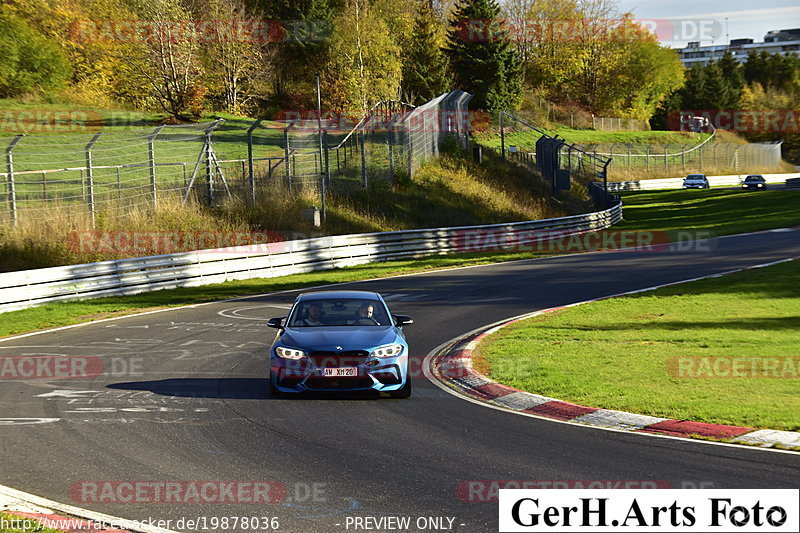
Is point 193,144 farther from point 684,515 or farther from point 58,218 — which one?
point 684,515

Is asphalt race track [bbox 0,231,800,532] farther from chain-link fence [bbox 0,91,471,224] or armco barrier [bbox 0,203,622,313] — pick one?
chain-link fence [bbox 0,91,471,224]

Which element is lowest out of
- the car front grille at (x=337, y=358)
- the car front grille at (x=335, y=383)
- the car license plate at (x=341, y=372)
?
the car front grille at (x=335, y=383)

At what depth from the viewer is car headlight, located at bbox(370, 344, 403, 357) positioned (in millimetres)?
11039

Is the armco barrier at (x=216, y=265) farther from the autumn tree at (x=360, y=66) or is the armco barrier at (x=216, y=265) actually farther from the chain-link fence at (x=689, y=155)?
the chain-link fence at (x=689, y=155)

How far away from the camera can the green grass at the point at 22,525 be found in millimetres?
6055

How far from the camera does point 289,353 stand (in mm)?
11047

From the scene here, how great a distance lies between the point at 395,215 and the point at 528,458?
3047 centimetres

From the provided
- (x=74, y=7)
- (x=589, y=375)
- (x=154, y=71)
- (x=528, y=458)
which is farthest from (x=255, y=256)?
(x=74, y=7)

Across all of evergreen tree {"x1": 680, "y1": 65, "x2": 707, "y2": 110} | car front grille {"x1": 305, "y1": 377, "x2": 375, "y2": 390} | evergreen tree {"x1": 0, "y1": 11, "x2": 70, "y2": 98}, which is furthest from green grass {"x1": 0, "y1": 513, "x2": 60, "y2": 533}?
evergreen tree {"x1": 680, "y1": 65, "x2": 707, "y2": 110}

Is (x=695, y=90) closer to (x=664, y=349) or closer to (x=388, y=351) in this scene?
(x=664, y=349)

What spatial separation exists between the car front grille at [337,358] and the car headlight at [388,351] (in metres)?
0.15

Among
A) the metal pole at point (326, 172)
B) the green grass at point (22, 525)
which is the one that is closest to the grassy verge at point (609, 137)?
the metal pole at point (326, 172)

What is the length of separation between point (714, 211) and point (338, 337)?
1920 inches

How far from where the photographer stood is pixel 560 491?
7152 millimetres
